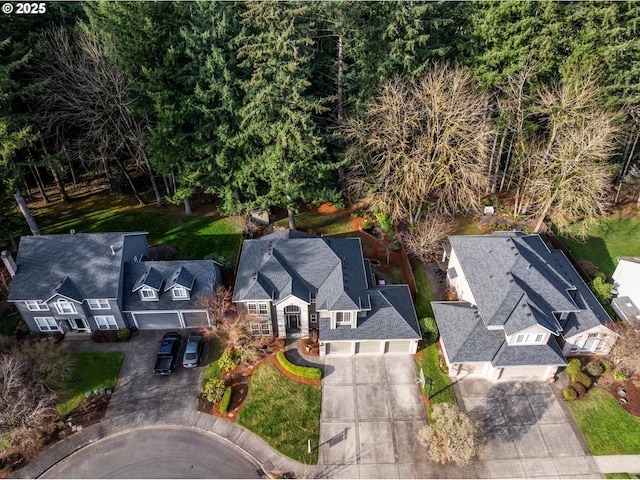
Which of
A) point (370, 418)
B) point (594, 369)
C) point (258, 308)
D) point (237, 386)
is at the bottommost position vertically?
point (370, 418)

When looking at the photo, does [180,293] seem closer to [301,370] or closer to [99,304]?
[99,304]

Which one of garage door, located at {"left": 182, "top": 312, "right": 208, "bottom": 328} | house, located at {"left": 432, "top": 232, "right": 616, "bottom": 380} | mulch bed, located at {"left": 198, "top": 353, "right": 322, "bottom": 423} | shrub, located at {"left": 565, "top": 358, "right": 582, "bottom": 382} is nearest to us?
mulch bed, located at {"left": 198, "top": 353, "right": 322, "bottom": 423}

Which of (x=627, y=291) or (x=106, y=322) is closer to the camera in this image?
(x=106, y=322)

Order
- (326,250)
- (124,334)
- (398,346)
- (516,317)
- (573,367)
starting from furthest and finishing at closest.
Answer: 1. (326,250)
2. (124,334)
3. (398,346)
4. (573,367)
5. (516,317)

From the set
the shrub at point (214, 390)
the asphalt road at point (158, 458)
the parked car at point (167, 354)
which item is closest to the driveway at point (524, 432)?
the asphalt road at point (158, 458)

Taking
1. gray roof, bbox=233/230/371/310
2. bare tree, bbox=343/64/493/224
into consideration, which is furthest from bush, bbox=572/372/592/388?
bare tree, bbox=343/64/493/224

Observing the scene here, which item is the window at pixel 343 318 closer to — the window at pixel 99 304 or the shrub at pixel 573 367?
the shrub at pixel 573 367

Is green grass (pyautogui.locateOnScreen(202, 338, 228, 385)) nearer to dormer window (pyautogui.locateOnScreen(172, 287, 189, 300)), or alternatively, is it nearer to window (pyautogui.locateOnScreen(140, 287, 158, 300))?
dormer window (pyautogui.locateOnScreen(172, 287, 189, 300))

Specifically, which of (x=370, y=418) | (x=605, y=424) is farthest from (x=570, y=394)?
(x=370, y=418)
